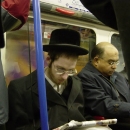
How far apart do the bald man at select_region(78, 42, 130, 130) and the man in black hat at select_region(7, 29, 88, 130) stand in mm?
128

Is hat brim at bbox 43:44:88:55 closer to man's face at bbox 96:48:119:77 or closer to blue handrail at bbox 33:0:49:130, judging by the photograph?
blue handrail at bbox 33:0:49:130

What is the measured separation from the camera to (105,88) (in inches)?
77.7

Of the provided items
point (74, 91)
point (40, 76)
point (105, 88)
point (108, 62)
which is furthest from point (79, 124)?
point (108, 62)

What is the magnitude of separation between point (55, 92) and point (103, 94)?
0.43m

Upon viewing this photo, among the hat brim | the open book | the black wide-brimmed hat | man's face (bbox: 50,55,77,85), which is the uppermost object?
the black wide-brimmed hat

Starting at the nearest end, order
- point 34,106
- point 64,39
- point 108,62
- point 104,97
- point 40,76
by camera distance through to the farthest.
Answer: point 40,76 < point 34,106 < point 64,39 < point 104,97 < point 108,62

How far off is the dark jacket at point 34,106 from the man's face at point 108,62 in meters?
0.53

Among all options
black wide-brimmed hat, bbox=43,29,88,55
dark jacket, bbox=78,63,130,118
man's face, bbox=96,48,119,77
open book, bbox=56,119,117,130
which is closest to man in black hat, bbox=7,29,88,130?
black wide-brimmed hat, bbox=43,29,88,55

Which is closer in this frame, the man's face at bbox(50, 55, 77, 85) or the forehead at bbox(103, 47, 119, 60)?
the man's face at bbox(50, 55, 77, 85)

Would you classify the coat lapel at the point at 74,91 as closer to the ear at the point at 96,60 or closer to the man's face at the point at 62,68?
the man's face at the point at 62,68

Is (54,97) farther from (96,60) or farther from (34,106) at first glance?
(96,60)

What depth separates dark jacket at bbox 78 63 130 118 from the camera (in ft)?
5.61

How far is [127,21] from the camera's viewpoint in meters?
0.48

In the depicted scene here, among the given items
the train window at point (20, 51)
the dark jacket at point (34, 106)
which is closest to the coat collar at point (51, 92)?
the dark jacket at point (34, 106)
